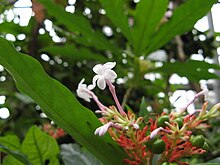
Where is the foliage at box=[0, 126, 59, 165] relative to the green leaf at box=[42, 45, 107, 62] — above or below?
below

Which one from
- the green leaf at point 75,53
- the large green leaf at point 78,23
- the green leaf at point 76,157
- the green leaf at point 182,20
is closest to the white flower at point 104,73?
the green leaf at point 76,157

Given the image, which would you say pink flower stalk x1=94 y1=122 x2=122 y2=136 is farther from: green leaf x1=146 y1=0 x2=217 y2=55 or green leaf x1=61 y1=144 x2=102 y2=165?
green leaf x1=146 y1=0 x2=217 y2=55

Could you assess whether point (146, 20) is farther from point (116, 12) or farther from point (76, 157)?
point (76, 157)

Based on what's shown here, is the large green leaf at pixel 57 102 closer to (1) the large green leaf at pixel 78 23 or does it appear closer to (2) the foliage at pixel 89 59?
(2) the foliage at pixel 89 59

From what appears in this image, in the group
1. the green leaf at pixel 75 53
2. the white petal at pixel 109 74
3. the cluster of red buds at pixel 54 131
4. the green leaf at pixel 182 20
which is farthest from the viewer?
the green leaf at pixel 75 53

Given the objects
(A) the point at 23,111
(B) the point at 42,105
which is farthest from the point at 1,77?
(B) the point at 42,105

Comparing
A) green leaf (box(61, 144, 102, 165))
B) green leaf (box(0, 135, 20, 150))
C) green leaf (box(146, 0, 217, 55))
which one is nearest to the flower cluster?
green leaf (box(61, 144, 102, 165))
